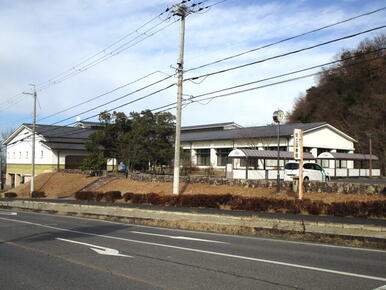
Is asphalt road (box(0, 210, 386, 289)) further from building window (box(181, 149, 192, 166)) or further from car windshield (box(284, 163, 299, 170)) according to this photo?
building window (box(181, 149, 192, 166))

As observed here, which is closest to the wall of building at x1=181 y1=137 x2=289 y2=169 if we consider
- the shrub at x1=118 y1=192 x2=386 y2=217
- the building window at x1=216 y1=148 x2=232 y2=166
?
the building window at x1=216 y1=148 x2=232 y2=166

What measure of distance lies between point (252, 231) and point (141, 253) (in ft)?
18.4

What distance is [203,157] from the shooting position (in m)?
56.1

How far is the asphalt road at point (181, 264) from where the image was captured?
6.70m

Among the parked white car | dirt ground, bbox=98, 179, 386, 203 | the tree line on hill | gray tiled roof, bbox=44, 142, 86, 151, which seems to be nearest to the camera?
dirt ground, bbox=98, 179, 386, 203

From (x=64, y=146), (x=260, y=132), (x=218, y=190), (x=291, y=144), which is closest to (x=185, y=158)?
(x=260, y=132)

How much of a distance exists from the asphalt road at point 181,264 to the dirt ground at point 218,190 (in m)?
8.87

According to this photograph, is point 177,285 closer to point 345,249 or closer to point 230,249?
point 230,249

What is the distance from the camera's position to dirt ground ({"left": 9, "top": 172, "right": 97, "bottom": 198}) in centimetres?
4194

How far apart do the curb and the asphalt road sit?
1.18 m

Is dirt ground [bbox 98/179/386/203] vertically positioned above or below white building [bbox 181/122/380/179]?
below

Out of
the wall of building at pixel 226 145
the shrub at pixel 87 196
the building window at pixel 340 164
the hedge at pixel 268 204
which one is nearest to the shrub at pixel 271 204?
the hedge at pixel 268 204

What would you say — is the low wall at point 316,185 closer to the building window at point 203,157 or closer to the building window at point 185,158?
the building window at point 185,158

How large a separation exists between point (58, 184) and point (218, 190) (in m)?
27.2
